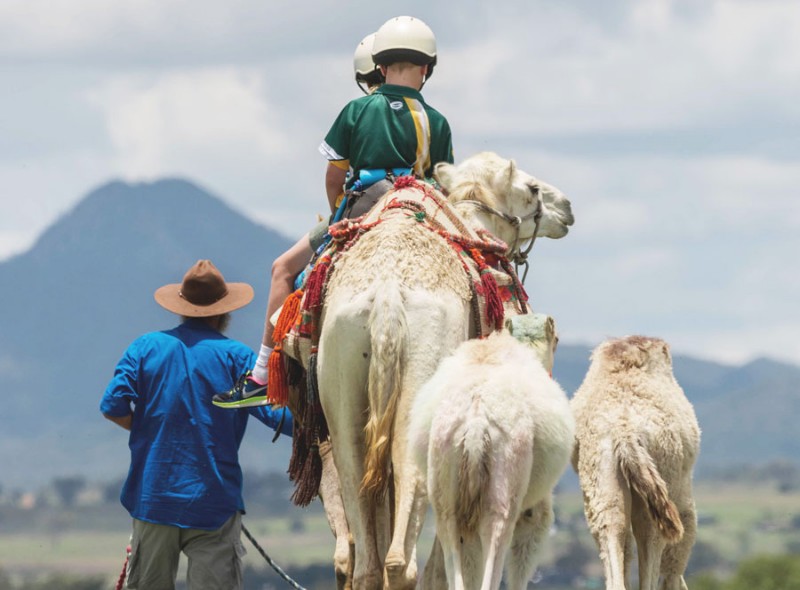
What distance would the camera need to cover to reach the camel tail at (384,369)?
32.7 feet

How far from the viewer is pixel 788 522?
150625 millimetres

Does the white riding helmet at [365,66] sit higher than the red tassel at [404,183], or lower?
higher

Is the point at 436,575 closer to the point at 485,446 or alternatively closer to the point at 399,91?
the point at 485,446

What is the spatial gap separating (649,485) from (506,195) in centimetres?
222

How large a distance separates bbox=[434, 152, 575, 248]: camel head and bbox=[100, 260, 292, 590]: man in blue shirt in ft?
6.04

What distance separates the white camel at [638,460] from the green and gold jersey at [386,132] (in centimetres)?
266

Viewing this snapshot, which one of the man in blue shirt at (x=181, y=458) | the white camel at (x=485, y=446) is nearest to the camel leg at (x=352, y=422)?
the white camel at (x=485, y=446)

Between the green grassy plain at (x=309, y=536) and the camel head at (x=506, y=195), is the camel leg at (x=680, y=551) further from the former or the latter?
the green grassy plain at (x=309, y=536)

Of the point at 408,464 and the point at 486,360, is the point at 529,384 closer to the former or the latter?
the point at 486,360

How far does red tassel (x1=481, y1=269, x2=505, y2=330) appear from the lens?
10.6 metres

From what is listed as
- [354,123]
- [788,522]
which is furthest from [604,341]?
[788,522]

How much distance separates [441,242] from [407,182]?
29.3 inches

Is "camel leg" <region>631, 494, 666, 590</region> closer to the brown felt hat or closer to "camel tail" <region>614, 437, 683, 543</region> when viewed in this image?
"camel tail" <region>614, 437, 683, 543</region>

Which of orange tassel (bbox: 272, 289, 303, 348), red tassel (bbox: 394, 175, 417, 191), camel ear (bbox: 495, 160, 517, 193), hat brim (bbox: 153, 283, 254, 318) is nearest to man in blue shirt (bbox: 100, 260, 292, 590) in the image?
hat brim (bbox: 153, 283, 254, 318)
